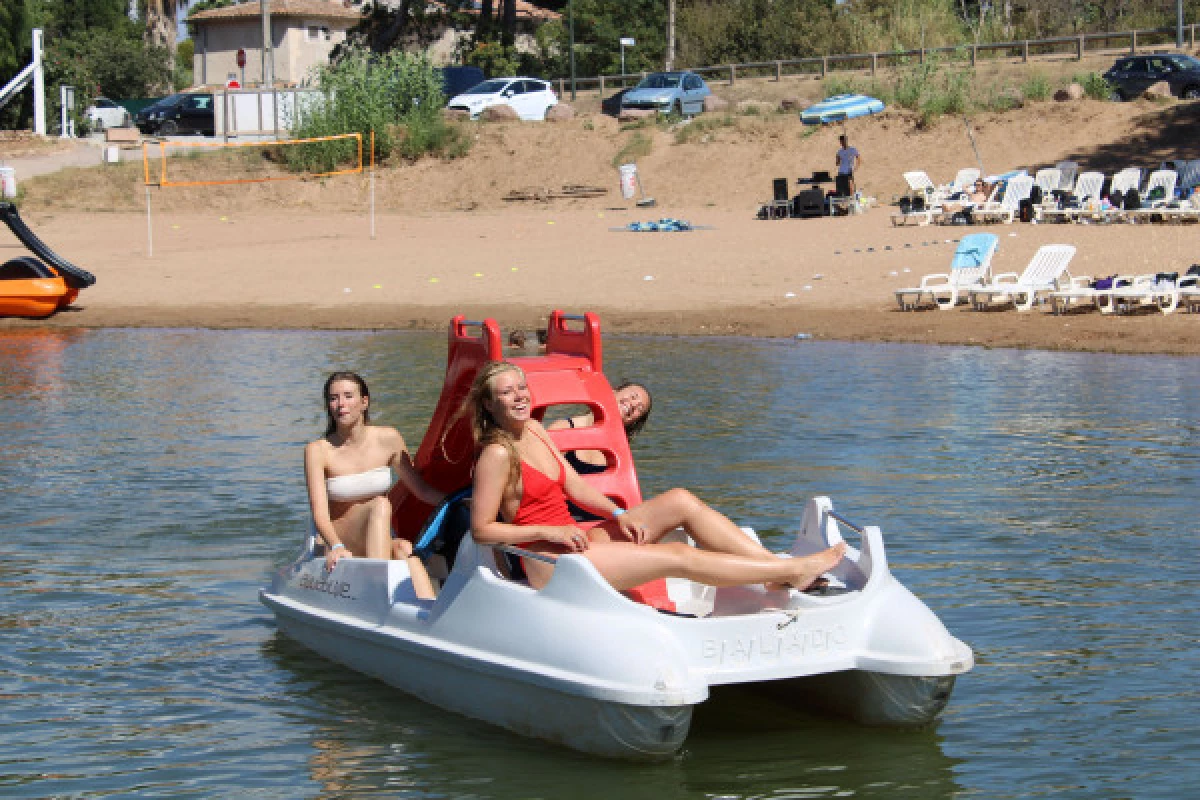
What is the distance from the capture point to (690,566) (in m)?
6.80

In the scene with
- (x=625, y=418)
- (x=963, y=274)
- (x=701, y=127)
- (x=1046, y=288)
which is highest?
(x=701, y=127)

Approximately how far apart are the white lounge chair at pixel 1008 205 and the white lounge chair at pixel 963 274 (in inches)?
210

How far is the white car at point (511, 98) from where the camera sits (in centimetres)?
4359

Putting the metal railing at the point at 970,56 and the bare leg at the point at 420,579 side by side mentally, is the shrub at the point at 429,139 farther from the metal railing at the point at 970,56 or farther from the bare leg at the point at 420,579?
the bare leg at the point at 420,579

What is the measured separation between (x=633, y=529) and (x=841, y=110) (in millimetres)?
30684

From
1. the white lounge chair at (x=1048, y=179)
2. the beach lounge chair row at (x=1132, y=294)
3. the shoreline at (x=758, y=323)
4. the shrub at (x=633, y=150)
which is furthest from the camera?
the shrub at (x=633, y=150)

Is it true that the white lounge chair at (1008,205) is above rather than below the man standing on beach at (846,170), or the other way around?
below

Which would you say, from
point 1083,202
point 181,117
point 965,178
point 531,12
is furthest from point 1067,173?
point 531,12

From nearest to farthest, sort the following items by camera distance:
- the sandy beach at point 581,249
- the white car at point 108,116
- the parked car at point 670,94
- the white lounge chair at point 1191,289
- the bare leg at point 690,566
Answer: the bare leg at point 690,566 → the white lounge chair at point 1191,289 → the sandy beach at point 581,249 → the parked car at point 670,94 → the white car at point 108,116

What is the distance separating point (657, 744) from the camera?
645 cm

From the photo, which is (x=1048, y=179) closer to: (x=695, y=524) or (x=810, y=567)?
(x=695, y=524)

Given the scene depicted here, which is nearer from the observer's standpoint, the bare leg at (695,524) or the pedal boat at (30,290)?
the bare leg at (695,524)

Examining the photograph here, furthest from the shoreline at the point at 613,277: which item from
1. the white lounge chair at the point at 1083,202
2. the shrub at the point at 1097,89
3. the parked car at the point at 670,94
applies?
the parked car at the point at 670,94

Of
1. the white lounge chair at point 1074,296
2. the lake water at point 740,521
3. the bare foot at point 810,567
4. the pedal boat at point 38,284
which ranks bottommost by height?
the lake water at point 740,521
